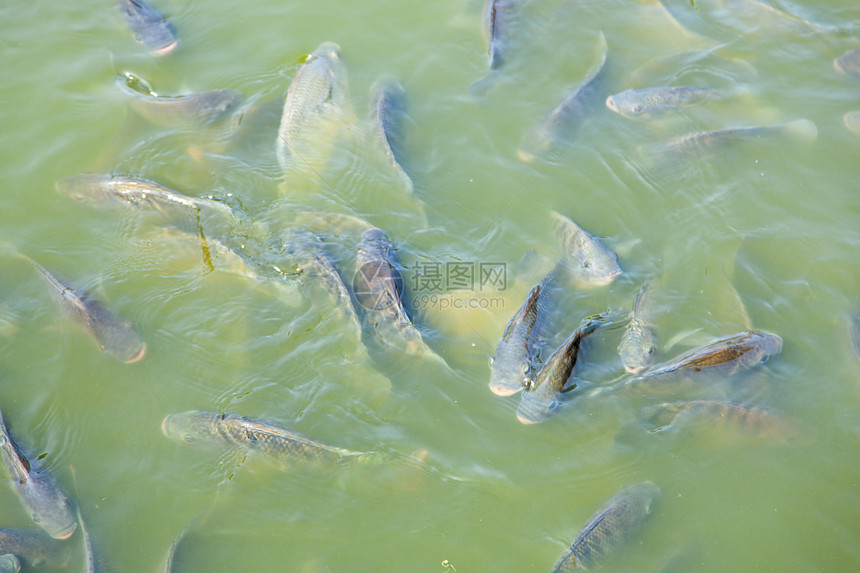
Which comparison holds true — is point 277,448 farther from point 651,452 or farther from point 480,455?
point 651,452

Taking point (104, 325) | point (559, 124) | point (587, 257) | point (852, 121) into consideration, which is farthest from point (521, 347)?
point (852, 121)

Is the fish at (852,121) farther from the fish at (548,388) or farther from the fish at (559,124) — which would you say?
the fish at (548,388)

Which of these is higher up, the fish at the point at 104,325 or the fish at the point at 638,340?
the fish at the point at 104,325

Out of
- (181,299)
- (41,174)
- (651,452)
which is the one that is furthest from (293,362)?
(41,174)

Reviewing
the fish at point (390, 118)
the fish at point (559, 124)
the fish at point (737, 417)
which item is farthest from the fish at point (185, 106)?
the fish at point (737, 417)

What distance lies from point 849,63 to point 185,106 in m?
7.53

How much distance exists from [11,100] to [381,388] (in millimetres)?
5607

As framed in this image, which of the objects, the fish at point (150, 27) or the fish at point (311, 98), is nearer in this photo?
the fish at point (311, 98)

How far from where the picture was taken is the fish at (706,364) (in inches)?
162

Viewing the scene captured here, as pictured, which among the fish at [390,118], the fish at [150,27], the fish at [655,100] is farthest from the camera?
the fish at [150,27]

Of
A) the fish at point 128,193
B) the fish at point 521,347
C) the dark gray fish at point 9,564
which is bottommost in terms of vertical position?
the dark gray fish at point 9,564

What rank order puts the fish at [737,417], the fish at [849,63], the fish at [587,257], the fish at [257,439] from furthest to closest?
the fish at [849,63]
the fish at [587,257]
the fish at [737,417]
the fish at [257,439]

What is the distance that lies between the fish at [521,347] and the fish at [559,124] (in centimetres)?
185

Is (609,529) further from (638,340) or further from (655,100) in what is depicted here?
(655,100)
